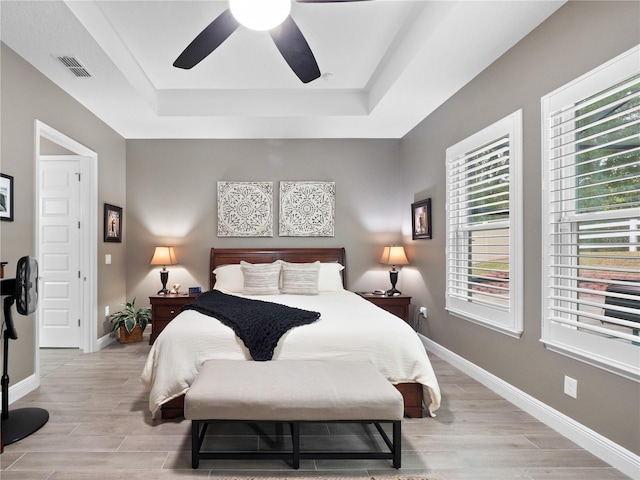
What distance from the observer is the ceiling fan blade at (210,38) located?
2180mm

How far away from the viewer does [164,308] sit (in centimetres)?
463

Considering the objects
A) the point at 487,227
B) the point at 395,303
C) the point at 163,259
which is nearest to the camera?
the point at 487,227

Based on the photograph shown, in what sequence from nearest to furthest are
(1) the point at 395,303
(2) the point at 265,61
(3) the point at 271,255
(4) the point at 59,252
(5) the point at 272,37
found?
1. (5) the point at 272,37
2. (2) the point at 265,61
3. (4) the point at 59,252
4. (1) the point at 395,303
5. (3) the point at 271,255

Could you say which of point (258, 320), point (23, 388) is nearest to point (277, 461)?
point (258, 320)

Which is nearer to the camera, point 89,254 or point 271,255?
point 89,254

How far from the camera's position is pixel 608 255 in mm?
2115

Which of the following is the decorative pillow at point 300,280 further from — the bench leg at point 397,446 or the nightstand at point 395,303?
the bench leg at point 397,446

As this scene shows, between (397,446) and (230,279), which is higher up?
(230,279)

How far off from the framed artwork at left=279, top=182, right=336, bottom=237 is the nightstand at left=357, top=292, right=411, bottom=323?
1.17 m

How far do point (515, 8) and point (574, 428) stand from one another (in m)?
2.69

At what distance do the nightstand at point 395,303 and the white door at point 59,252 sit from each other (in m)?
3.54

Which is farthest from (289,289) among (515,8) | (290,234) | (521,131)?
(515,8)

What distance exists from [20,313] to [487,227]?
11.8ft

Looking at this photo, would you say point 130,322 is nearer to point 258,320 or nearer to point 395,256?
point 258,320
